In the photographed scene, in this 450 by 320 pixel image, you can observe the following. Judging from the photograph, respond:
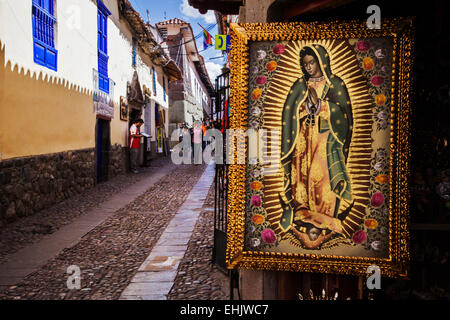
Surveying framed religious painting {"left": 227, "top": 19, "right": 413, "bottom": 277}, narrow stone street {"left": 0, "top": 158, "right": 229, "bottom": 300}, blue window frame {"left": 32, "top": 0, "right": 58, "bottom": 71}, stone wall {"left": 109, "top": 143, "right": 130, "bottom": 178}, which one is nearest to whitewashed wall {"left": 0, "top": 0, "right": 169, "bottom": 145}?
blue window frame {"left": 32, "top": 0, "right": 58, "bottom": 71}

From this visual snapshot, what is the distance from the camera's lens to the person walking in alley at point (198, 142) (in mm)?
16062

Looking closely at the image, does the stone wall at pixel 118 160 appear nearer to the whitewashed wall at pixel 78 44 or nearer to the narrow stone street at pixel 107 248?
the whitewashed wall at pixel 78 44

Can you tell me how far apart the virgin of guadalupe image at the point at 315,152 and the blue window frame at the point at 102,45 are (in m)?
9.36

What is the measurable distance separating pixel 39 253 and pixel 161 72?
17306mm

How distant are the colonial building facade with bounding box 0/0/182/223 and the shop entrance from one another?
0.10 ft

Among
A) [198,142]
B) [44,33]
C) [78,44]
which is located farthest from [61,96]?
[198,142]

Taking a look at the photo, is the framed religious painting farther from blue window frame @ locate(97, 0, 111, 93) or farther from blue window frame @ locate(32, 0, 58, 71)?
blue window frame @ locate(97, 0, 111, 93)

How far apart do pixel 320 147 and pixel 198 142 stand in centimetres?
1432

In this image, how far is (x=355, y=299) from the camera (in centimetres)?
253

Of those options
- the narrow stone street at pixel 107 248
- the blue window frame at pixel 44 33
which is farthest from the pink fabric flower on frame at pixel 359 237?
the blue window frame at pixel 44 33

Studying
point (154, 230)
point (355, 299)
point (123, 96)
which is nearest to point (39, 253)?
point (154, 230)

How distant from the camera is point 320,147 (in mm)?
2373

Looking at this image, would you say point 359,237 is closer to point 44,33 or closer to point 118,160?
point 44,33

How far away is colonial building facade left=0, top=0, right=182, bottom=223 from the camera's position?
608 cm
